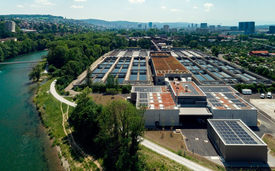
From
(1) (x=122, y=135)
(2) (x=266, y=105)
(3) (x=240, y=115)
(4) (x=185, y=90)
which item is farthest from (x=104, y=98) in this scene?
(2) (x=266, y=105)

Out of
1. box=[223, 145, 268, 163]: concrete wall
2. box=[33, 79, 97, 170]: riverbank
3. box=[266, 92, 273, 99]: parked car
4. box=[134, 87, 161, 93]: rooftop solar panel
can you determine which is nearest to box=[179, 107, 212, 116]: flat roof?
box=[134, 87, 161, 93]: rooftop solar panel

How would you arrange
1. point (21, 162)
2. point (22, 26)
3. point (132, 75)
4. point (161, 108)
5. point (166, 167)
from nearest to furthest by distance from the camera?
1. point (166, 167)
2. point (21, 162)
3. point (161, 108)
4. point (132, 75)
5. point (22, 26)

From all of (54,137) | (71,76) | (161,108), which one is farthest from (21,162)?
(71,76)

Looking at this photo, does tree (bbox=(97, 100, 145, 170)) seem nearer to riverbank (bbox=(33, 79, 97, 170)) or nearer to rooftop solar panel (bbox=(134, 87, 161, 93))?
riverbank (bbox=(33, 79, 97, 170))

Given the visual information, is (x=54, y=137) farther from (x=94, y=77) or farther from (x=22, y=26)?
(x=22, y=26)

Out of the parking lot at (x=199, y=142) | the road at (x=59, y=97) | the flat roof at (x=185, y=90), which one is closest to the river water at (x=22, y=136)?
the road at (x=59, y=97)

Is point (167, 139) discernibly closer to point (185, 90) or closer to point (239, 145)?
point (239, 145)
